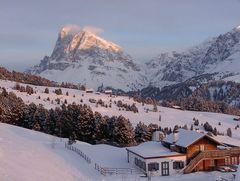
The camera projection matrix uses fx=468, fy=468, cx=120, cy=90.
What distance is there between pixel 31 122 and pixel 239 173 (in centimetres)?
7612

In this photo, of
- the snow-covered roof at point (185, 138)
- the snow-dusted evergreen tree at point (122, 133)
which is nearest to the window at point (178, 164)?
the snow-covered roof at point (185, 138)

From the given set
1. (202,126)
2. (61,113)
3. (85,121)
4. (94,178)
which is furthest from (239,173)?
(202,126)

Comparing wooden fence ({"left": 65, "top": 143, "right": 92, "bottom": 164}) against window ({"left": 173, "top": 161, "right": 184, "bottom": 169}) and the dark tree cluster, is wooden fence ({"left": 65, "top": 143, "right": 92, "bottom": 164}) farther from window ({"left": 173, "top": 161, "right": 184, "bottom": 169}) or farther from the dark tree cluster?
the dark tree cluster

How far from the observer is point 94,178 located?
201 feet

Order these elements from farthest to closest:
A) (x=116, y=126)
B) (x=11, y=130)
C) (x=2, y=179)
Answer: (x=116, y=126)
(x=11, y=130)
(x=2, y=179)

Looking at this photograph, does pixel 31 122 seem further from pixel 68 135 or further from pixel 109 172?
pixel 109 172

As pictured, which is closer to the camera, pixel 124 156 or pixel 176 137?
pixel 176 137

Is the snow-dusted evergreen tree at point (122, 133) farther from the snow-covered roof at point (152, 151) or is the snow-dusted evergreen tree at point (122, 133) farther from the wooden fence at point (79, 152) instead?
the snow-covered roof at point (152, 151)

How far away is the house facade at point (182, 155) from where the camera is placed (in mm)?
66250

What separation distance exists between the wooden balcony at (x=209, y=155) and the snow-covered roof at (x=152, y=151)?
110 inches

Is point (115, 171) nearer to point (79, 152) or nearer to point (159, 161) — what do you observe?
point (159, 161)

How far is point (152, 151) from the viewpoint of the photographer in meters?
69.4

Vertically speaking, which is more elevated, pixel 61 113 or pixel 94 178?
pixel 61 113

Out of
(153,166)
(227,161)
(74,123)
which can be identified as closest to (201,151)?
(227,161)
